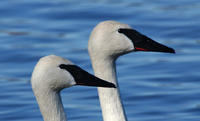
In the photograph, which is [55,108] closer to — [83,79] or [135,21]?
[83,79]

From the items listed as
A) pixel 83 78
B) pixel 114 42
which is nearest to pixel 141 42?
pixel 114 42

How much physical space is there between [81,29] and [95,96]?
3.17m

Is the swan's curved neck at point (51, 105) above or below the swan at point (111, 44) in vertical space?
below

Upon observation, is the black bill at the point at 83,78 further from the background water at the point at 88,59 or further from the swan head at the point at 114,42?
the background water at the point at 88,59

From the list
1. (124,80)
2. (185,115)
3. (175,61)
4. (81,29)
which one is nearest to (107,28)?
(185,115)

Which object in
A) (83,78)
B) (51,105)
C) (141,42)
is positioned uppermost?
(141,42)

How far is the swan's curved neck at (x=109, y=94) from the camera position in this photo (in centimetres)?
964

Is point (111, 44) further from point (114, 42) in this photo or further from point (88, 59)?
point (88, 59)

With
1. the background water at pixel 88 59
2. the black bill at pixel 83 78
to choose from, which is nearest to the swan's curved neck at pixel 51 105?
the black bill at pixel 83 78

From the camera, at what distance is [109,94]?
388 inches

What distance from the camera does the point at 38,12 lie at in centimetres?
1759

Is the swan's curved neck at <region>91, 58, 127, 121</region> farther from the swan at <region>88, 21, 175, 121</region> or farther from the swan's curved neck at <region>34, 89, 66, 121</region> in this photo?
the swan's curved neck at <region>34, 89, 66, 121</region>

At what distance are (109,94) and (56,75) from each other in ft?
5.00

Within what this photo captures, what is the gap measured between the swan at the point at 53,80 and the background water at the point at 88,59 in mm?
3587
